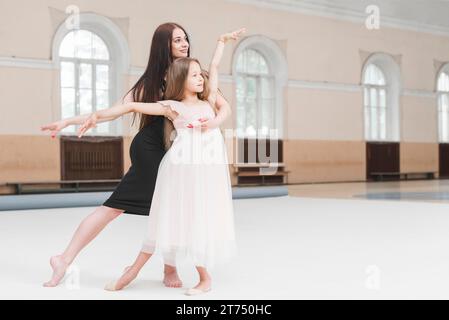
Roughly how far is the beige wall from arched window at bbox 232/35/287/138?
0.76ft

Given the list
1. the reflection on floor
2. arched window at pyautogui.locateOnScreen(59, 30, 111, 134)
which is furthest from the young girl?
arched window at pyautogui.locateOnScreen(59, 30, 111, 134)

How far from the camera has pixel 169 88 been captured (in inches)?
132

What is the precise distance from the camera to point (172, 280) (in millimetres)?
3414

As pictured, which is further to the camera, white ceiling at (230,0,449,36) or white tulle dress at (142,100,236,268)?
white ceiling at (230,0,449,36)

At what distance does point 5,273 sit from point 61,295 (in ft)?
2.95

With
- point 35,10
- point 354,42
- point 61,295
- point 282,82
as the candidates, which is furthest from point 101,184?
point 61,295

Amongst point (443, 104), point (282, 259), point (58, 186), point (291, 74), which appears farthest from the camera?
point (443, 104)

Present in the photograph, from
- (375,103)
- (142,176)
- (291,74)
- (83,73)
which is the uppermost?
(291,74)

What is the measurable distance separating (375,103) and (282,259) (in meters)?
15.5

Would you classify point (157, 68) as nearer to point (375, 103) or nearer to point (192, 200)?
point (192, 200)

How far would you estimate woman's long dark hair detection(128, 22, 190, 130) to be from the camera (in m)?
3.57

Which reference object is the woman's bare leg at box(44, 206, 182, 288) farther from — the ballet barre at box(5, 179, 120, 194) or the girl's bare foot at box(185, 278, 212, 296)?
the ballet barre at box(5, 179, 120, 194)

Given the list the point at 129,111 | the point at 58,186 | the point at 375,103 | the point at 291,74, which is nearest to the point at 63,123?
the point at 129,111

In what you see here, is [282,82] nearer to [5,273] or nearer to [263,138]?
[263,138]
